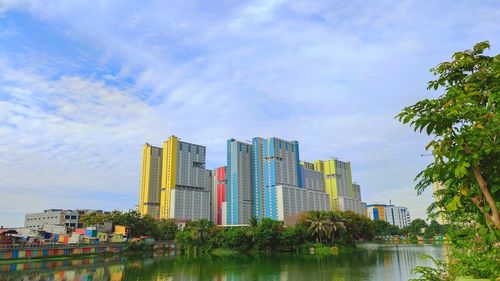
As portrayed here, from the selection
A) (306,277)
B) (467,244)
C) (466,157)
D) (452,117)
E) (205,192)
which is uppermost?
(205,192)

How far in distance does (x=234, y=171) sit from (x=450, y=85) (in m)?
100

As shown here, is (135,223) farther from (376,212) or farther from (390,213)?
(390,213)

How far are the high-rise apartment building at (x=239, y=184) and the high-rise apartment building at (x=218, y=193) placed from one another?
59.1 ft

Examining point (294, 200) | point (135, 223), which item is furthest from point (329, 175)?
point (135, 223)

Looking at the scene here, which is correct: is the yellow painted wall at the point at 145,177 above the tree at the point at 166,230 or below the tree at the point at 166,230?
above

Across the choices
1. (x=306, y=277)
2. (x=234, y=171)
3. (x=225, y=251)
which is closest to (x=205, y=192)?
(x=234, y=171)

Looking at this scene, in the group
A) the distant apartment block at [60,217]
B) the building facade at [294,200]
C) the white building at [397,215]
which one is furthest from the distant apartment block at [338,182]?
the distant apartment block at [60,217]

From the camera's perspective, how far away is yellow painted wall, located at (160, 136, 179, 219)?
103 metres

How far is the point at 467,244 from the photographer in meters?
9.72

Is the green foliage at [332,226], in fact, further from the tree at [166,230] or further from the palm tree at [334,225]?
the tree at [166,230]

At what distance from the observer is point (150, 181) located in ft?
356

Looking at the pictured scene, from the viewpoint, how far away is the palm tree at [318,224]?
59.1m

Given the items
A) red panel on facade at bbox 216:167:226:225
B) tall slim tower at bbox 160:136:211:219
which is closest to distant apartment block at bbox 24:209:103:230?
tall slim tower at bbox 160:136:211:219

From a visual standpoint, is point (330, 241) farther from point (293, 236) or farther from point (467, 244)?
point (467, 244)
